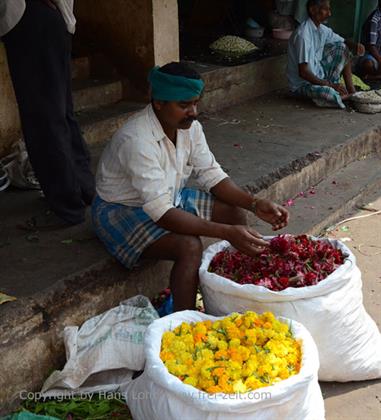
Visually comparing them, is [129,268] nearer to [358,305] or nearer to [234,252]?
[234,252]

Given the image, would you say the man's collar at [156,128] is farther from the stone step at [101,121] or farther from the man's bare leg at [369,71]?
the man's bare leg at [369,71]

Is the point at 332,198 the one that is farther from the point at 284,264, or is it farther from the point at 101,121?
the point at 284,264

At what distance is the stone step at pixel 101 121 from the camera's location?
202 inches

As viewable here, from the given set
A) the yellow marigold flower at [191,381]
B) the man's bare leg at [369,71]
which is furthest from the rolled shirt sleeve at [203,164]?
the man's bare leg at [369,71]

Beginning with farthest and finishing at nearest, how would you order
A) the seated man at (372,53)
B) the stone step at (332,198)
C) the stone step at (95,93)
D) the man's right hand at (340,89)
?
the seated man at (372,53) → the man's right hand at (340,89) → the stone step at (95,93) → the stone step at (332,198)

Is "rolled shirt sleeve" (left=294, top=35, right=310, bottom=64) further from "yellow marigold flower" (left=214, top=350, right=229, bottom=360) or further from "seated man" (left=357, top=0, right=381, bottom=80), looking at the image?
"yellow marigold flower" (left=214, top=350, right=229, bottom=360)

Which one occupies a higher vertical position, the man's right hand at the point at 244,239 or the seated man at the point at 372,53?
the man's right hand at the point at 244,239

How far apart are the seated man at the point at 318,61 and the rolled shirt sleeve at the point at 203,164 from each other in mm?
3329

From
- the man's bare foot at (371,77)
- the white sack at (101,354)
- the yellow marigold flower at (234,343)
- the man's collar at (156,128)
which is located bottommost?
→ the man's bare foot at (371,77)

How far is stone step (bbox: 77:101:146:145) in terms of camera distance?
5.12 metres

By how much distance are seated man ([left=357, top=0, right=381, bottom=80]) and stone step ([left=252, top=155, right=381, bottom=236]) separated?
97.6 inches

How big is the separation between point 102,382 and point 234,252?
92cm

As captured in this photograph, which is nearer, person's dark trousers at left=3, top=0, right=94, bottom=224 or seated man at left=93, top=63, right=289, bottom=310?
seated man at left=93, top=63, right=289, bottom=310

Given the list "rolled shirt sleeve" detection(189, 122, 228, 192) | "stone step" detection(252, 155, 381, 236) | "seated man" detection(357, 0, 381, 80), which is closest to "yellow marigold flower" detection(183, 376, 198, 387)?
"rolled shirt sleeve" detection(189, 122, 228, 192)
